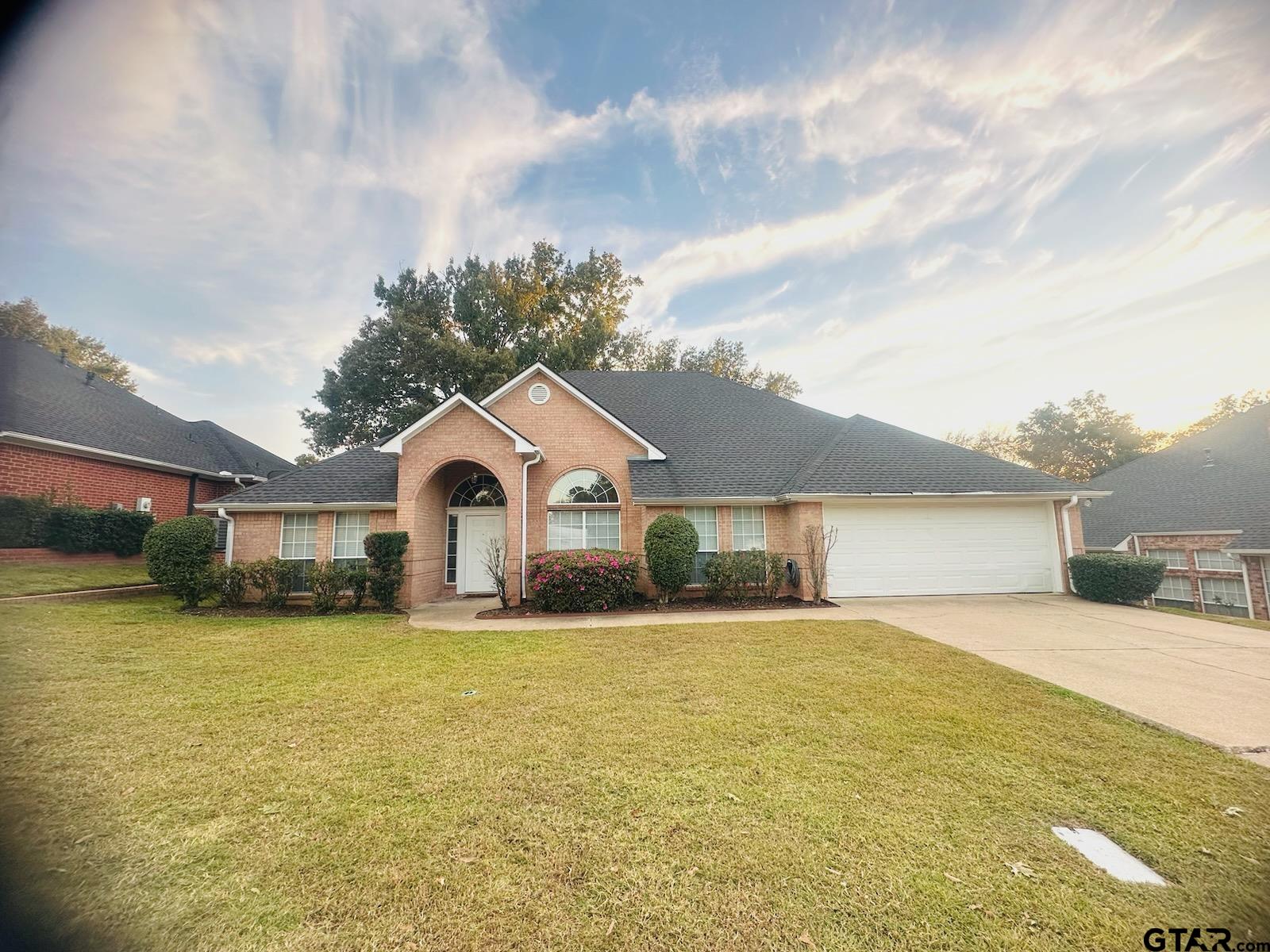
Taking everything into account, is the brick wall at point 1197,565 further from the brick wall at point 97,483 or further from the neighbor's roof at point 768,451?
the brick wall at point 97,483

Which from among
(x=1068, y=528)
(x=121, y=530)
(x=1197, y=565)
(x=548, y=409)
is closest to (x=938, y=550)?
(x=1068, y=528)

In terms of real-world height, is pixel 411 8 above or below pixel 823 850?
above

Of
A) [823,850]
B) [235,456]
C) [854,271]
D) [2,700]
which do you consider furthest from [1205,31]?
[235,456]

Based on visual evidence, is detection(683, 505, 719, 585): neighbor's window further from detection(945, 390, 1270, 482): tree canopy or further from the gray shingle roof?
detection(945, 390, 1270, 482): tree canopy

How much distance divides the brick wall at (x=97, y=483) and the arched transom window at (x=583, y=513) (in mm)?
8374

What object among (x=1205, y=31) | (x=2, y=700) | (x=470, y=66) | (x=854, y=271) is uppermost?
(x=854, y=271)

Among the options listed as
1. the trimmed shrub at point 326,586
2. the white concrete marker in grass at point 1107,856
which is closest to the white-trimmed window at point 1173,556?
the white concrete marker in grass at point 1107,856

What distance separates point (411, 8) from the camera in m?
3.56

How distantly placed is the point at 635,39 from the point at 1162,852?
28.6 ft

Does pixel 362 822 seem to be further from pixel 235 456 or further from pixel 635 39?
pixel 235 456

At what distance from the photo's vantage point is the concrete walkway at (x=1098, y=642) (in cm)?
468

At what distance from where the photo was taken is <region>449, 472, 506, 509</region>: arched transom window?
44.8 feet

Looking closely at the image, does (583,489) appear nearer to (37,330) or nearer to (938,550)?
(938,550)

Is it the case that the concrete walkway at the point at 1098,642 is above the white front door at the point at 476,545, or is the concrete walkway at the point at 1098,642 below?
below
